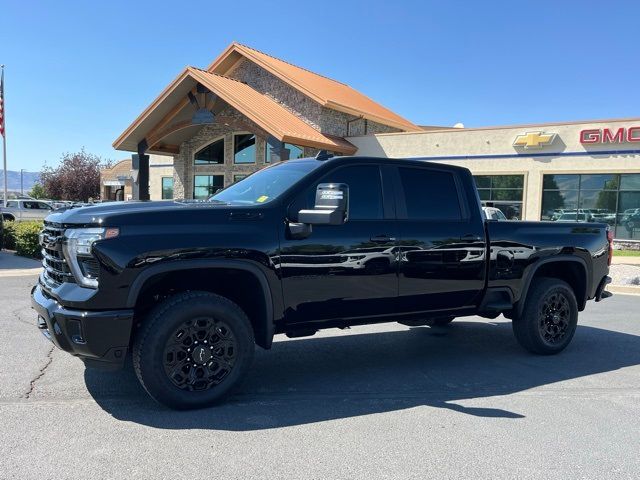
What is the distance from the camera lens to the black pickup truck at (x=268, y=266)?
3.85m

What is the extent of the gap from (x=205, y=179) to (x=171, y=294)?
79.1 feet

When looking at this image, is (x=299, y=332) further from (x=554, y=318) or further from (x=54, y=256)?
(x=554, y=318)

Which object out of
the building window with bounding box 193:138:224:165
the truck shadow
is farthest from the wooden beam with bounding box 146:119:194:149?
the truck shadow

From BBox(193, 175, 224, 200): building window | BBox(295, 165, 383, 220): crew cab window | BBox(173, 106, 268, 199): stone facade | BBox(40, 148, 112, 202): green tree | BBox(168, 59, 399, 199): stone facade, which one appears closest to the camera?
BBox(295, 165, 383, 220): crew cab window

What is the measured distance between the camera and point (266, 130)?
19.4 meters

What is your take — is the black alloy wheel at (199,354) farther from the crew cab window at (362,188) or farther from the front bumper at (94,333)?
the crew cab window at (362,188)

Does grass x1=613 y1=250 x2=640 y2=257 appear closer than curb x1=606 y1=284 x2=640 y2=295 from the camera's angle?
No

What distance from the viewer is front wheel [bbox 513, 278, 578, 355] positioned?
5883 millimetres

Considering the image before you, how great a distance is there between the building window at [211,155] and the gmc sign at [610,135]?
53.2 ft

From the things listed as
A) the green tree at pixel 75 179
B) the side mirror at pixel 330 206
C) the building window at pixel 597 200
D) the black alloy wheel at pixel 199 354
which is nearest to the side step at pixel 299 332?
the black alloy wheel at pixel 199 354

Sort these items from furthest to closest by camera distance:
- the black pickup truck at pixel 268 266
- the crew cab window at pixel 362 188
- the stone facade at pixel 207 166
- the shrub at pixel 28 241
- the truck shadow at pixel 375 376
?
the stone facade at pixel 207 166
the shrub at pixel 28 241
the crew cab window at pixel 362 188
the truck shadow at pixel 375 376
the black pickup truck at pixel 268 266

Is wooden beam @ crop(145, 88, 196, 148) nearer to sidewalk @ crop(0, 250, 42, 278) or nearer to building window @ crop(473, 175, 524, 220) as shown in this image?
sidewalk @ crop(0, 250, 42, 278)

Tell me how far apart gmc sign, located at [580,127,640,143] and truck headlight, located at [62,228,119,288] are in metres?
19.6

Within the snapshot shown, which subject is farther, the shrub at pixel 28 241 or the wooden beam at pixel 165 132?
the wooden beam at pixel 165 132
